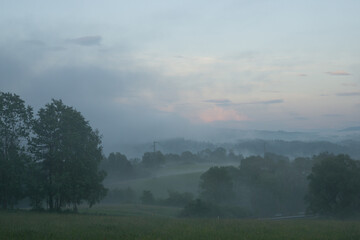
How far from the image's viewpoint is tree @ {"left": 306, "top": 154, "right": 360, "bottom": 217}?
42188mm

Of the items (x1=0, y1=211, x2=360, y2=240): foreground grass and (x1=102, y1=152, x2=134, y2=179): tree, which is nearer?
(x1=0, y1=211, x2=360, y2=240): foreground grass

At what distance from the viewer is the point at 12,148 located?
35.0m

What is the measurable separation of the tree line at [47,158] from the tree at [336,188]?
25403 mm

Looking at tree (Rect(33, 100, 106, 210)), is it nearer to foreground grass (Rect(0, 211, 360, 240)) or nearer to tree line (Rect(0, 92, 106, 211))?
tree line (Rect(0, 92, 106, 211))

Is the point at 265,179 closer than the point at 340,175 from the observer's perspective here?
No

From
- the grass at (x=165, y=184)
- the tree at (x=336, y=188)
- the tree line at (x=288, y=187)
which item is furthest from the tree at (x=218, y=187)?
the tree at (x=336, y=188)

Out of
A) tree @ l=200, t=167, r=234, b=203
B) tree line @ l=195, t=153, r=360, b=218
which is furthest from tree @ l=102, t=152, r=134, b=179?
tree @ l=200, t=167, r=234, b=203

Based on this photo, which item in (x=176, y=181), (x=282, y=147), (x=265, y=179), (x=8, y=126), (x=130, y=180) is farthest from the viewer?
(x=282, y=147)

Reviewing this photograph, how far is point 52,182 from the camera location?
34.9m

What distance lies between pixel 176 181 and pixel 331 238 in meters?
73.2

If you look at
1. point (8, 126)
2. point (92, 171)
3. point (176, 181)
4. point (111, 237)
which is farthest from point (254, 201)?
point (111, 237)

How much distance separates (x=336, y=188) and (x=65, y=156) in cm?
3113

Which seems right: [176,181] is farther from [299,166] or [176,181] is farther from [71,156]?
[71,156]

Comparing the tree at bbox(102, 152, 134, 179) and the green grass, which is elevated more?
the tree at bbox(102, 152, 134, 179)
